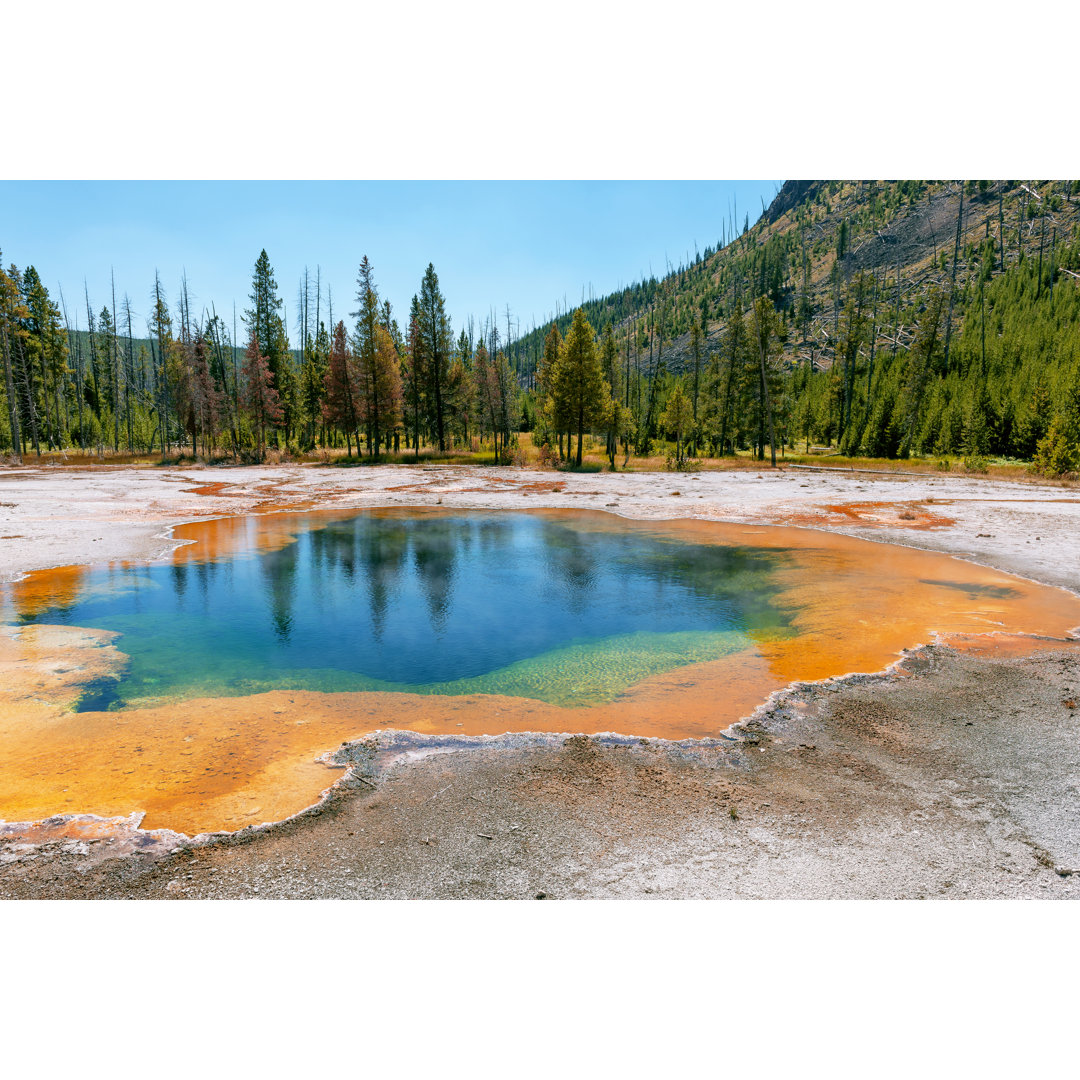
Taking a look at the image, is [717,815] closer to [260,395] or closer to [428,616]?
[428,616]

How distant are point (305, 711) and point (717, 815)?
17.8 feet

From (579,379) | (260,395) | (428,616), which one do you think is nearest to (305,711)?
A: (428,616)

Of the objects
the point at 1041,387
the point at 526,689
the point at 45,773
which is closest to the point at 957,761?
the point at 526,689

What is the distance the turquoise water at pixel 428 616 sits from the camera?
980 centimetres

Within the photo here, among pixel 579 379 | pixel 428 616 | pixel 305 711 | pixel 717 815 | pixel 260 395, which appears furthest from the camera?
pixel 260 395

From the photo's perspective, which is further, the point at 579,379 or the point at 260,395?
the point at 260,395

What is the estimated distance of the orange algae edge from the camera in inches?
243

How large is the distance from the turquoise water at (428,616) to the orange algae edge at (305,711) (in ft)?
1.79

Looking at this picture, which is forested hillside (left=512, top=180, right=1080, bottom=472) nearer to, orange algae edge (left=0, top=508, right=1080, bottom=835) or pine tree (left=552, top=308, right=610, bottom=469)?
orange algae edge (left=0, top=508, right=1080, bottom=835)

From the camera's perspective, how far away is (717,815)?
568 centimetres

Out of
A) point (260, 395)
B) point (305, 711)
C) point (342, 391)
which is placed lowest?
point (305, 711)

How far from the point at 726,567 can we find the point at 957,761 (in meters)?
11.0

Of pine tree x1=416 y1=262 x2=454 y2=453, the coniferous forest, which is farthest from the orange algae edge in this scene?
pine tree x1=416 y1=262 x2=454 y2=453

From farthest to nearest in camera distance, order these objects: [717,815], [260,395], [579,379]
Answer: [260,395]
[579,379]
[717,815]
